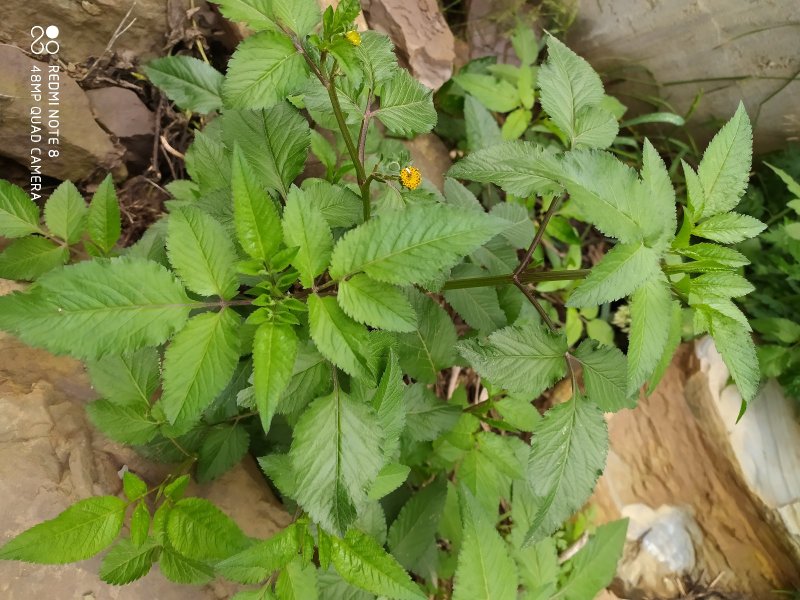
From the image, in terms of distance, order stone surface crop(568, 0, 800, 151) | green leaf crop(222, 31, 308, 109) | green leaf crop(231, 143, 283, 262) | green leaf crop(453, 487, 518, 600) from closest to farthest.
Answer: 1. green leaf crop(231, 143, 283, 262)
2. green leaf crop(222, 31, 308, 109)
3. green leaf crop(453, 487, 518, 600)
4. stone surface crop(568, 0, 800, 151)

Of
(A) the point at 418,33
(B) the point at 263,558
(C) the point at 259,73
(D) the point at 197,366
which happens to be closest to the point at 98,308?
(D) the point at 197,366

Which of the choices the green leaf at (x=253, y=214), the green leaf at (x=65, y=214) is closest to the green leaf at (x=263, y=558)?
the green leaf at (x=253, y=214)

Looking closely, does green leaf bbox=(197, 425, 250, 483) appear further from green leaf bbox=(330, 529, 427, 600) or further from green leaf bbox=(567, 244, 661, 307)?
green leaf bbox=(567, 244, 661, 307)

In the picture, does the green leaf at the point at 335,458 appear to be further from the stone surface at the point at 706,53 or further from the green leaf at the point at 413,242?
the stone surface at the point at 706,53

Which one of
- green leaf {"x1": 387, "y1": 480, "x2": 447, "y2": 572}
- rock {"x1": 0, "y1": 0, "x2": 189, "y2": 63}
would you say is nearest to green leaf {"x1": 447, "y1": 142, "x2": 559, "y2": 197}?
green leaf {"x1": 387, "y1": 480, "x2": 447, "y2": 572}

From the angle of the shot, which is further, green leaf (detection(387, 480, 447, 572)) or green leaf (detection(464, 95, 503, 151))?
green leaf (detection(464, 95, 503, 151))

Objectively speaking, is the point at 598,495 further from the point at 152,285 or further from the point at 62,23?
the point at 62,23

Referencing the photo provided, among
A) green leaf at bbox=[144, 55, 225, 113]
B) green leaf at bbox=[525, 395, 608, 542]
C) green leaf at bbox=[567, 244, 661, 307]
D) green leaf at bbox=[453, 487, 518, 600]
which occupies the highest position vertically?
green leaf at bbox=[144, 55, 225, 113]

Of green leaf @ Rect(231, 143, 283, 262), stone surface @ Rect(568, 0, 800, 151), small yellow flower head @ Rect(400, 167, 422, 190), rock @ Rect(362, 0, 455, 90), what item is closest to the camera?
green leaf @ Rect(231, 143, 283, 262)
